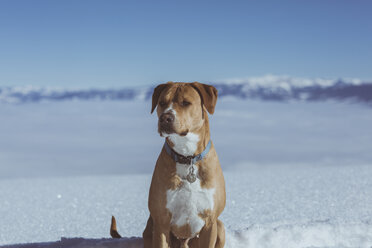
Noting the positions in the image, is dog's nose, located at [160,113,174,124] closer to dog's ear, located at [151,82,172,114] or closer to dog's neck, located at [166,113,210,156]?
dog's neck, located at [166,113,210,156]

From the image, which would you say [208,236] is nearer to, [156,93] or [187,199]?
[187,199]

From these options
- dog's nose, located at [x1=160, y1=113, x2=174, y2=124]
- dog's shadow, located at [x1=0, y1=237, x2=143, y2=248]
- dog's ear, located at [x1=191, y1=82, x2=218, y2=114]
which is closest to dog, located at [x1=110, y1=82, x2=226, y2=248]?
dog's ear, located at [x1=191, y1=82, x2=218, y2=114]

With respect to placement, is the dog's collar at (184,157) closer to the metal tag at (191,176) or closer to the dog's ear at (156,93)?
the metal tag at (191,176)

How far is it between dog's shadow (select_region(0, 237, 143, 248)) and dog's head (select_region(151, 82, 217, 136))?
150cm

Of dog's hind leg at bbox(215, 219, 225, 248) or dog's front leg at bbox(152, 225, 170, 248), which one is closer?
dog's front leg at bbox(152, 225, 170, 248)

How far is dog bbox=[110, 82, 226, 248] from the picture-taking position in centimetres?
337

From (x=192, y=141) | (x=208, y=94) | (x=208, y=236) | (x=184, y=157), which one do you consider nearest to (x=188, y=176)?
(x=184, y=157)

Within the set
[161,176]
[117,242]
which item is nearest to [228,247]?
[117,242]

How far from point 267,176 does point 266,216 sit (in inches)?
108

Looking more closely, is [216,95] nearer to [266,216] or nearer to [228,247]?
[228,247]

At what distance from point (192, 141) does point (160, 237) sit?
0.81 meters

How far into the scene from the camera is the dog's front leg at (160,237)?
3.53m

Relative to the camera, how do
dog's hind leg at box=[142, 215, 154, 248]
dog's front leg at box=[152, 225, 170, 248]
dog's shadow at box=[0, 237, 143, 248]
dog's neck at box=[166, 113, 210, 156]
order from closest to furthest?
dog's neck at box=[166, 113, 210, 156] < dog's front leg at box=[152, 225, 170, 248] < dog's hind leg at box=[142, 215, 154, 248] < dog's shadow at box=[0, 237, 143, 248]

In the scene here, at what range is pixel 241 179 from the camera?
8.70 metres
